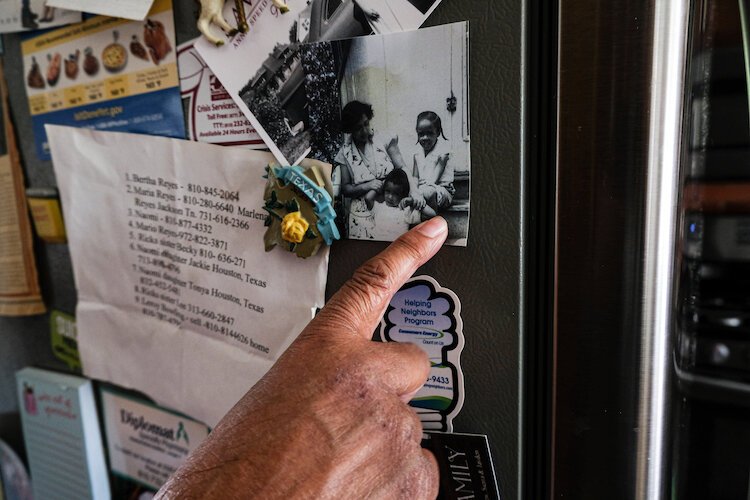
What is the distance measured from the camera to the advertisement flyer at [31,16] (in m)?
0.76

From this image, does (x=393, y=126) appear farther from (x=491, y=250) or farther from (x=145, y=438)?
(x=145, y=438)

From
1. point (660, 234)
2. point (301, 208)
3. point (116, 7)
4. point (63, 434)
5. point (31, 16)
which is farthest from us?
point (63, 434)

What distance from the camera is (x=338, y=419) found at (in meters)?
0.48

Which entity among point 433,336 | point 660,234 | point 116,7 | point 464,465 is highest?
point 116,7

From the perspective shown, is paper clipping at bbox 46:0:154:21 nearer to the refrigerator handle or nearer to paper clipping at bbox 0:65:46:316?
paper clipping at bbox 0:65:46:316

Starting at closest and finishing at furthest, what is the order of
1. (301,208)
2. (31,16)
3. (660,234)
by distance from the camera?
(660,234)
(301,208)
(31,16)

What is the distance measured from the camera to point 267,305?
0.63m

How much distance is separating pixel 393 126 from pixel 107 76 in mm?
471

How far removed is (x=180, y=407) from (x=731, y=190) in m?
0.74

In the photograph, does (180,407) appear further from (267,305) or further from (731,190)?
(731,190)

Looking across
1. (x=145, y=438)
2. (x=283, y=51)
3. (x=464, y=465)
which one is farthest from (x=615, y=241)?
(x=145, y=438)

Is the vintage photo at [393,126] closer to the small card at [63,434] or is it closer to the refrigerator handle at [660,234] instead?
the refrigerator handle at [660,234]

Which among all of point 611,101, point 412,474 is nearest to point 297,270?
point 412,474

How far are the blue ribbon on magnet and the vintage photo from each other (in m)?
0.01
